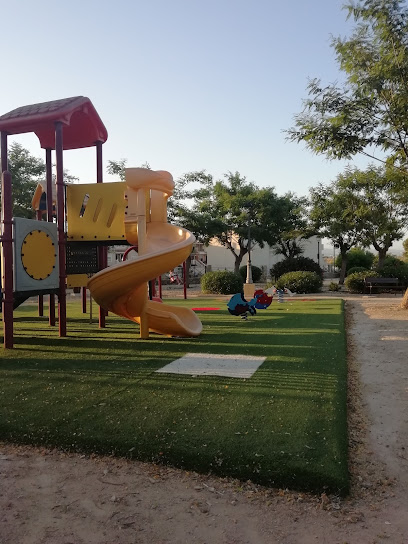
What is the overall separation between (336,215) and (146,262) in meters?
26.0

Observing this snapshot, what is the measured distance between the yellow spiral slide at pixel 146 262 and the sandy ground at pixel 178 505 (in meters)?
4.54

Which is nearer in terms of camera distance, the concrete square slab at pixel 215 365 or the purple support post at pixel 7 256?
the concrete square slab at pixel 215 365

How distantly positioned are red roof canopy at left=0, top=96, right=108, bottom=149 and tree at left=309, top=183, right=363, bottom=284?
2160 cm

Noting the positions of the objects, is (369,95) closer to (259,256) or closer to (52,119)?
(52,119)

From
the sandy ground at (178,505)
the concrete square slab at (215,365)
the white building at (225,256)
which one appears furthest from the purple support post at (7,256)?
the white building at (225,256)

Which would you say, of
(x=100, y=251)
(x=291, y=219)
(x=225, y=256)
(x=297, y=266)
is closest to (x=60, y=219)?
(x=100, y=251)

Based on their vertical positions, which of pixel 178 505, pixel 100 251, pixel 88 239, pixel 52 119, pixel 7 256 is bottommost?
pixel 178 505

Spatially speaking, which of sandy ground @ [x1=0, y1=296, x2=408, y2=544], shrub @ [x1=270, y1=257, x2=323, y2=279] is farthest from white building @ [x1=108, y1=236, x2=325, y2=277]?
sandy ground @ [x1=0, y1=296, x2=408, y2=544]

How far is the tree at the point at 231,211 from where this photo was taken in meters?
37.1

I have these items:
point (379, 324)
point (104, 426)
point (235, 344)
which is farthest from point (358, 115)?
point (104, 426)

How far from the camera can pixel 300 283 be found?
2359 cm

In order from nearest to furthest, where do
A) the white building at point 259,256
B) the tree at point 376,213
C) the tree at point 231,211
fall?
1. the tree at point 376,213
2. the tree at point 231,211
3. the white building at point 259,256

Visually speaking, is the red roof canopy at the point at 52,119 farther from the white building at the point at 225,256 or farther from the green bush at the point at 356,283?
the white building at the point at 225,256

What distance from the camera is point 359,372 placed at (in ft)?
23.0
